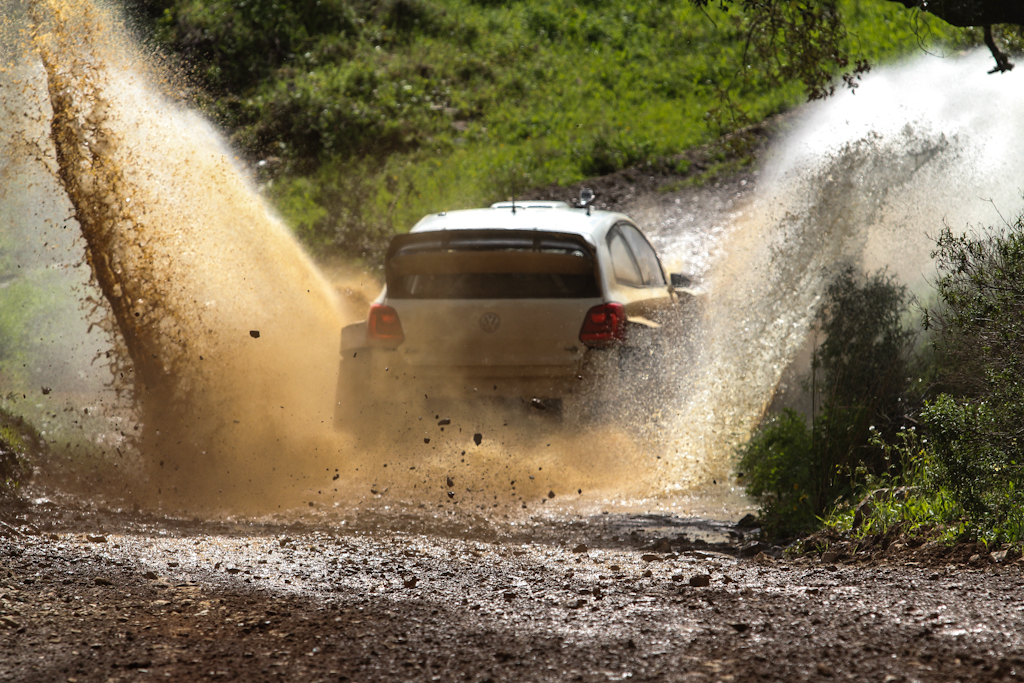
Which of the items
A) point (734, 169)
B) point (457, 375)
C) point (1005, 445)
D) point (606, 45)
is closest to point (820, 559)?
point (1005, 445)

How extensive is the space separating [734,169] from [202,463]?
11770 millimetres

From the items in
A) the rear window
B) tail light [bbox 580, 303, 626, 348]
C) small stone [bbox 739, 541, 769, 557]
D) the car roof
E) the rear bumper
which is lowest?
small stone [bbox 739, 541, 769, 557]

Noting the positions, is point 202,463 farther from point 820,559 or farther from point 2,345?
point 2,345

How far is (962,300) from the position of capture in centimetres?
528

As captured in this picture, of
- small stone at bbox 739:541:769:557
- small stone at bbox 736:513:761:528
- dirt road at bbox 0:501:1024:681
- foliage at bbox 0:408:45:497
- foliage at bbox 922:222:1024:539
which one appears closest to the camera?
dirt road at bbox 0:501:1024:681

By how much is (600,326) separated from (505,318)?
646 mm

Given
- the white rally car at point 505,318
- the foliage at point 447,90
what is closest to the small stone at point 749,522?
the white rally car at point 505,318

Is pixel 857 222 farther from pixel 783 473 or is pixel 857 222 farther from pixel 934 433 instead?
pixel 934 433

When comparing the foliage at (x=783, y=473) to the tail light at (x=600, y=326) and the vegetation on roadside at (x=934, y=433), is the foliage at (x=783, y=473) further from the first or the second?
the tail light at (x=600, y=326)

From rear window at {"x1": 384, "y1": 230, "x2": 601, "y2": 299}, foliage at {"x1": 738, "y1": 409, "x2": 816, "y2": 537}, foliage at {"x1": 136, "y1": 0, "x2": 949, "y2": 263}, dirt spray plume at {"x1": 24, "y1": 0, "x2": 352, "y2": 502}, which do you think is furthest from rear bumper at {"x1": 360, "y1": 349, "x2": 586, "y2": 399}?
foliage at {"x1": 136, "y1": 0, "x2": 949, "y2": 263}

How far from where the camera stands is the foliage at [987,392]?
4969mm

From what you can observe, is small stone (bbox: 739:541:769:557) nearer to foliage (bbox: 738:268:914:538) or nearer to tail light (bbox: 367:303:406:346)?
foliage (bbox: 738:268:914:538)

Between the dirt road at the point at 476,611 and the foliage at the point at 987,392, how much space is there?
1.58ft

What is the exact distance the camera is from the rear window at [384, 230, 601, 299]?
6.78m
